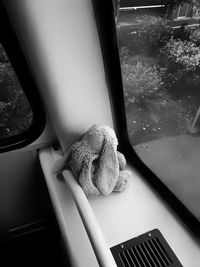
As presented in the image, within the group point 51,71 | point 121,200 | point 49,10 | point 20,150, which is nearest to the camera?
point 49,10

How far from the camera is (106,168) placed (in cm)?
89

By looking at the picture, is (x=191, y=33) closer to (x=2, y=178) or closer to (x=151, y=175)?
(x=151, y=175)

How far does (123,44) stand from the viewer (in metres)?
0.90

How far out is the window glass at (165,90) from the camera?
0.69m

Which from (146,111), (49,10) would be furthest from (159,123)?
(49,10)

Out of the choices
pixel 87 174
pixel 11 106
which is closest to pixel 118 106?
pixel 87 174

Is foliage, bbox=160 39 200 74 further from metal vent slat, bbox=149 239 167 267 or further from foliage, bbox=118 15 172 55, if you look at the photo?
metal vent slat, bbox=149 239 167 267

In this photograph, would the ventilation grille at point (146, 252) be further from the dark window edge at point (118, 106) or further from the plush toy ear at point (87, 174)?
the plush toy ear at point (87, 174)

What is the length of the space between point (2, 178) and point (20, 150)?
0.26 m

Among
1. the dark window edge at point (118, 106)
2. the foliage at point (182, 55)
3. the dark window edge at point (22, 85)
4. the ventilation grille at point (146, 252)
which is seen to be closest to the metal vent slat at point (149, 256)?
the ventilation grille at point (146, 252)

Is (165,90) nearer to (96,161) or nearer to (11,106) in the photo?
(96,161)

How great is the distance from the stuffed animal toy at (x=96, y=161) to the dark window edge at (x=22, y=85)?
0.35 metres

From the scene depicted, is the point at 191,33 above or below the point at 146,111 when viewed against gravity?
above

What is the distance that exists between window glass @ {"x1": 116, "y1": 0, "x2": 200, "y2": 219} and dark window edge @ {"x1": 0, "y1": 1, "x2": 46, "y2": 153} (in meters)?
0.44
